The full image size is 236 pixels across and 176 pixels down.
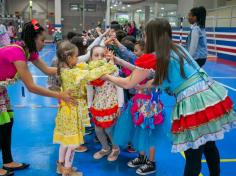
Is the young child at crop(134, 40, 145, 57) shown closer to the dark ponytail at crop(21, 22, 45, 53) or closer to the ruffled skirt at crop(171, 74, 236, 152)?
the dark ponytail at crop(21, 22, 45, 53)

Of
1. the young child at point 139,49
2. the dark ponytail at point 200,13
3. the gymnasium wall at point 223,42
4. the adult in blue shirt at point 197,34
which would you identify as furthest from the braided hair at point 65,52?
the gymnasium wall at point 223,42

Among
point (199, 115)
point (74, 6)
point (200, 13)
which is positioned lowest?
point (199, 115)

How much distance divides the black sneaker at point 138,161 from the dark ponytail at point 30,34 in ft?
5.32

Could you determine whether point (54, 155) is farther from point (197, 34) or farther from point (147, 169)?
point (197, 34)

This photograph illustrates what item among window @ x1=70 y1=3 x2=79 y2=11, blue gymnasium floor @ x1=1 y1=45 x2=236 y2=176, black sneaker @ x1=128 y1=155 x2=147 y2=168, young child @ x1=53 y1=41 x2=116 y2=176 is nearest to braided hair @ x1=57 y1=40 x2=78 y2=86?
young child @ x1=53 y1=41 x2=116 y2=176

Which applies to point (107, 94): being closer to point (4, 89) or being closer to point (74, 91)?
point (74, 91)

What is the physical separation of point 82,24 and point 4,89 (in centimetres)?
2048

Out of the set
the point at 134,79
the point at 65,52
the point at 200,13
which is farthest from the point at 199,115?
the point at 200,13

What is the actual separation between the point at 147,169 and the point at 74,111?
1013mm

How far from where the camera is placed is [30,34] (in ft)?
8.75

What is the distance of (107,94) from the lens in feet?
10.4

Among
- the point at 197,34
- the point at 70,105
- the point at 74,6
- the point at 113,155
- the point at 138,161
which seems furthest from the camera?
the point at 74,6

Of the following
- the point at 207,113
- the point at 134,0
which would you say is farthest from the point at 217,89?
the point at 134,0

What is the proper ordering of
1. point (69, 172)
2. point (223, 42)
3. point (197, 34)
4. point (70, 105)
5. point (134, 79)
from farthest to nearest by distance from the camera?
point (223, 42)
point (197, 34)
point (69, 172)
point (70, 105)
point (134, 79)
